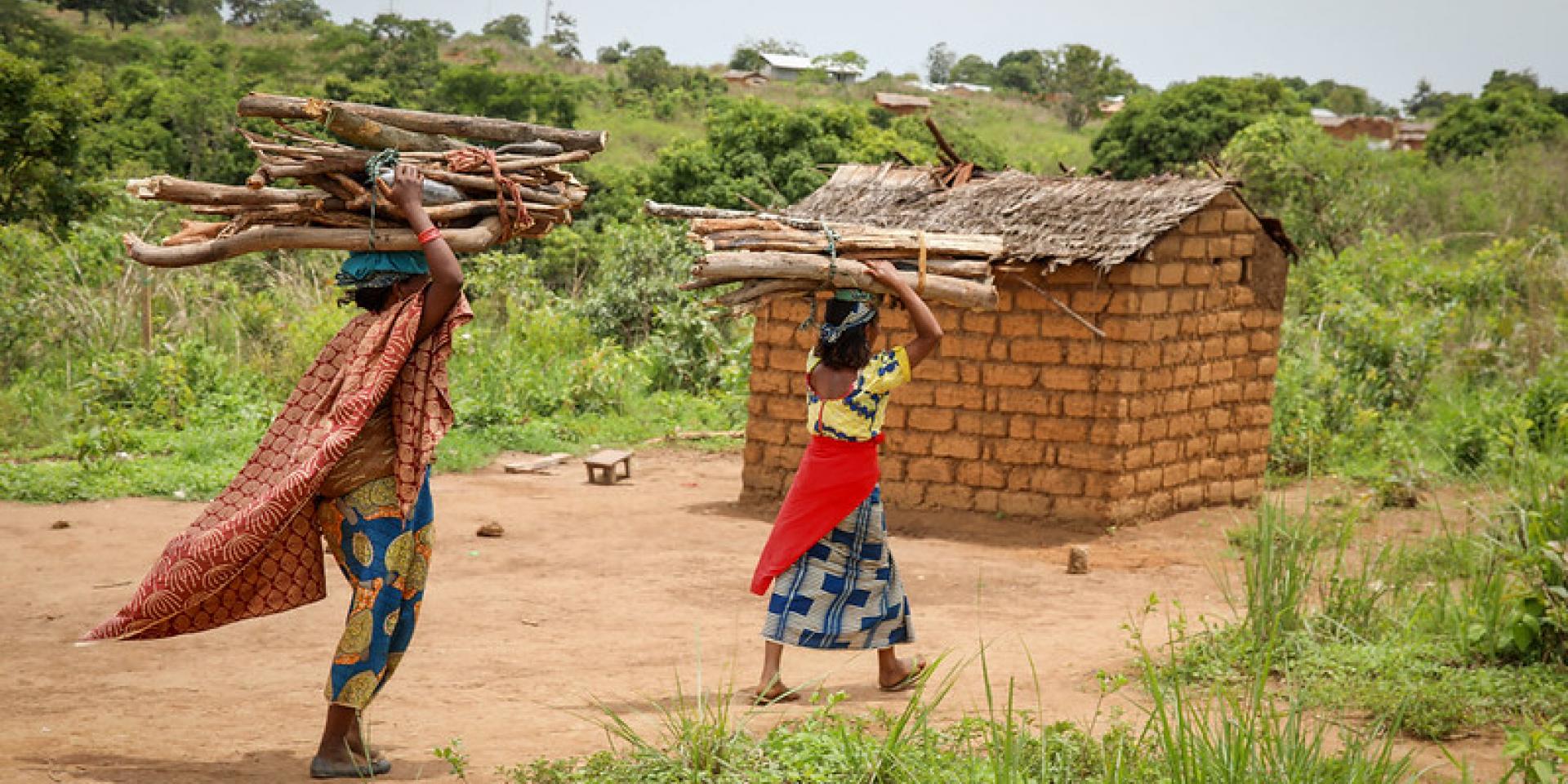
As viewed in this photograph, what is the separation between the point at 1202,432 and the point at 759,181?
1051 centimetres

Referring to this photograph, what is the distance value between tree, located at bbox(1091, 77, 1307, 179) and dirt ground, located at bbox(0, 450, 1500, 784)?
2117 cm

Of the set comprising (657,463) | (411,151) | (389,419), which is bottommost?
(657,463)

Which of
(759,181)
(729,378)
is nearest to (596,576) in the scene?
(729,378)

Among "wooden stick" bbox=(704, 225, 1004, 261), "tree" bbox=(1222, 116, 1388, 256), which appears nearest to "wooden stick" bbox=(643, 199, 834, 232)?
"wooden stick" bbox=(704, 225, 1004, 261)

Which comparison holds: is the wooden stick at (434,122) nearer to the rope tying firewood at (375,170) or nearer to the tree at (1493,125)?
the rope tying firewood at (375,170)

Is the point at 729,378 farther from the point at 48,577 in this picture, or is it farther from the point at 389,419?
the point at 389,419

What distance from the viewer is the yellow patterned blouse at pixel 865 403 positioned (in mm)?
5246

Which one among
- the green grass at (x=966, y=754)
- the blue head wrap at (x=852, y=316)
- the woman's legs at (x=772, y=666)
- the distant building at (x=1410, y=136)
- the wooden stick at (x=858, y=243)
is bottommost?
the woman's legs at (x=772, y=666)

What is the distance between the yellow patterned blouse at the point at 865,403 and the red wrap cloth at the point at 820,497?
4 cm

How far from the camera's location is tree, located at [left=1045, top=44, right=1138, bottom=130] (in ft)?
156

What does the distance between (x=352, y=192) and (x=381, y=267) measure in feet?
0.72

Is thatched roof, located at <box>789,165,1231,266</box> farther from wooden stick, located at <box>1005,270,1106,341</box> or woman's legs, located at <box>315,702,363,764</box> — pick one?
woman's legs, located at <box>315,702,363,764</box>

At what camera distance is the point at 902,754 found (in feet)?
13.1

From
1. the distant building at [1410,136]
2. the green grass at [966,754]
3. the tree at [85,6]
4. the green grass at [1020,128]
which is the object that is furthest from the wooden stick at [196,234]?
the distant building at [1410,136]
